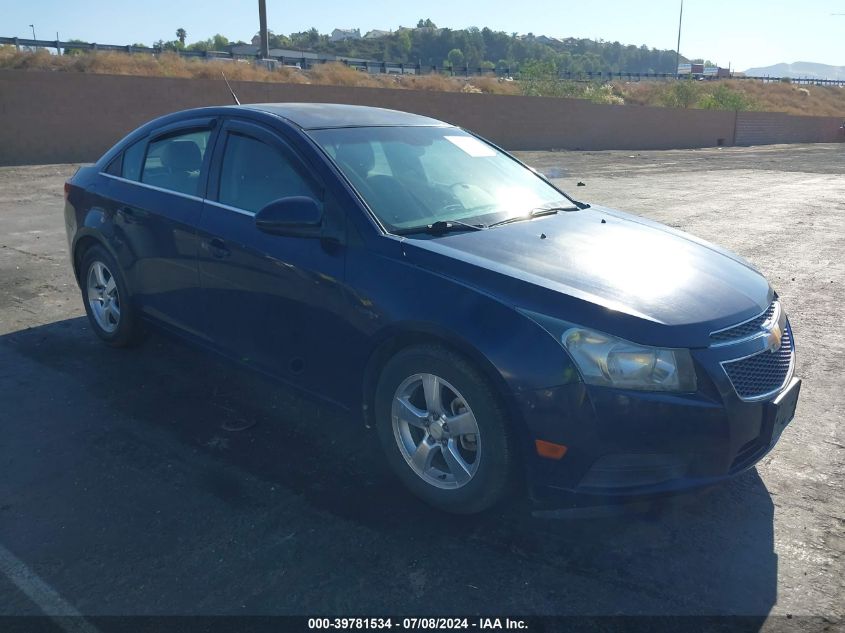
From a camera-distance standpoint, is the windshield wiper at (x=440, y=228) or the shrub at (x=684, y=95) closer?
the windshield wiper at (x=440, y=228)

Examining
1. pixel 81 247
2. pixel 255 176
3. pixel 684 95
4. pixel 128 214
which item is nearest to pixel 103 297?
pixel 81 247

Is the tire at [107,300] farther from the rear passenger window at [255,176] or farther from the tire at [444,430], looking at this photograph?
the tire at [444,430]

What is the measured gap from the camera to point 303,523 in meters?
3.33

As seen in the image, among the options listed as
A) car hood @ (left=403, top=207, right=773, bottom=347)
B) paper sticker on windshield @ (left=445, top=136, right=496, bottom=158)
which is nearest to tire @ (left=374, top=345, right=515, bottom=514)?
car hood @ (left=403, top=207, right=773, bottom=347)

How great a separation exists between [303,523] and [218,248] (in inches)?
67.0

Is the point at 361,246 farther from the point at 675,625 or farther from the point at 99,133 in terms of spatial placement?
the point at 99,133

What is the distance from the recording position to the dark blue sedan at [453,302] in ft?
9.70

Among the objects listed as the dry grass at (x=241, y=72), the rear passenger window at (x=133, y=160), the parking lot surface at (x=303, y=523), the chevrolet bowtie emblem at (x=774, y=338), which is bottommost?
the parking lot surface at (x=303, y=523)

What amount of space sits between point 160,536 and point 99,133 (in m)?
20.1

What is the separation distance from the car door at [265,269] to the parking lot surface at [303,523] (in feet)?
1.57

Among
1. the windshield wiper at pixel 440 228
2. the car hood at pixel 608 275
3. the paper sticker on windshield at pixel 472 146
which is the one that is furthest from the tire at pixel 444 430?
the paper sticker on windshield at pixel 472 146

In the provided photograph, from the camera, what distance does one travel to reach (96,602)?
283 cm

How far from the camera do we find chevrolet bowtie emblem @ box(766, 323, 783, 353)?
3.34 m

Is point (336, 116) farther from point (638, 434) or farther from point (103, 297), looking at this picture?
point (638, 434)
